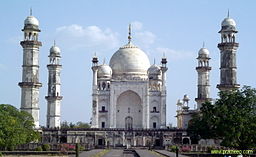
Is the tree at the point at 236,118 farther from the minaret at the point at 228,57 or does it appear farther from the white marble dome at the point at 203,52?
the white marble dome at the point at 203,52

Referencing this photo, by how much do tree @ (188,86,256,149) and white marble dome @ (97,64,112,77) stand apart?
25.2m

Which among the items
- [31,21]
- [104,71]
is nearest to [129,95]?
[104,71]

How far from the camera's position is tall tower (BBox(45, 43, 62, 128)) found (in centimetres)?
6121

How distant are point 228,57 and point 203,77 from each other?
8940mm

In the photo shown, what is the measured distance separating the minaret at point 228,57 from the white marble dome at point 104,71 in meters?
15.4

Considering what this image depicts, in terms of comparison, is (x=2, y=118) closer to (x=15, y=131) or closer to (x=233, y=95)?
(x=15, y=131)

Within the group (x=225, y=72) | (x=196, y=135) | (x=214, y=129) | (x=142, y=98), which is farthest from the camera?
(x=142, y=98)

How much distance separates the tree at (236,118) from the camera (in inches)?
1385

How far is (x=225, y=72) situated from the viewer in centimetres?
5406

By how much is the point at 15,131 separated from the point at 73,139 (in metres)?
21.7

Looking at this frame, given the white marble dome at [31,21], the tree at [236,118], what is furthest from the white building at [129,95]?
the tree at [236,118]

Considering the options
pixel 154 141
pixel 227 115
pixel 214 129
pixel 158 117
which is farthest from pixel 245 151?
pixel 158 117

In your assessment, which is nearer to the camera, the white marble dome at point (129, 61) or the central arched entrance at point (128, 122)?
the central arched entrance at point (128, 122)

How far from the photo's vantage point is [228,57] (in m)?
54.2
